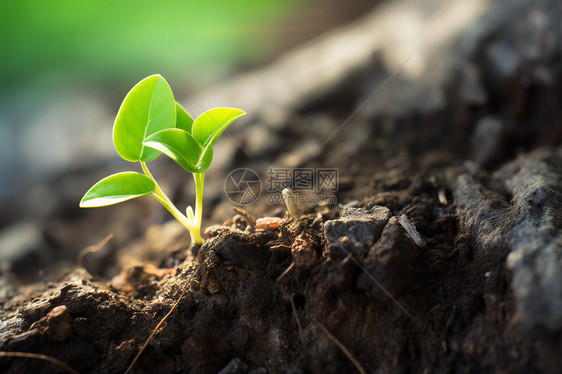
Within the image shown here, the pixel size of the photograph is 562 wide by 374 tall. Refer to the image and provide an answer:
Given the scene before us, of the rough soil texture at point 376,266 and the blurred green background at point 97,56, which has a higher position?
the blurred green background at point 97,56

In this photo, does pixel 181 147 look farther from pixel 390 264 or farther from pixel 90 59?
pixel 90 59

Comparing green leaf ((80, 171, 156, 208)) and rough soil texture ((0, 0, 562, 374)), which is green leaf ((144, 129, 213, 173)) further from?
rough soil texture ((0, 0, 562, 374))

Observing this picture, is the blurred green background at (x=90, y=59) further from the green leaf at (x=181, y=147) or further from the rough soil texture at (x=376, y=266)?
the green leaf at (x=181, y=147)

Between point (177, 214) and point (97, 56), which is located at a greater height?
point (97, 56)

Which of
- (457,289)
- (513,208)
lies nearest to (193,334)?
(457,289)

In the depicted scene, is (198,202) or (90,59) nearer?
(198,202)

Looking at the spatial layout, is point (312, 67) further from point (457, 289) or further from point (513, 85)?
point (457, 289)

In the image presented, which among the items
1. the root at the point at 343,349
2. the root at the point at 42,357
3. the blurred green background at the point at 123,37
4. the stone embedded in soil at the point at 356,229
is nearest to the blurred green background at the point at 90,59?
the blurred green background at the point at 123,37

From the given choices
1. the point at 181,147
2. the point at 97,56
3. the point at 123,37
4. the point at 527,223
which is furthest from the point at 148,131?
the point at 97,56
